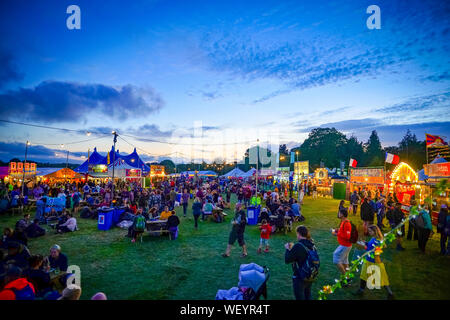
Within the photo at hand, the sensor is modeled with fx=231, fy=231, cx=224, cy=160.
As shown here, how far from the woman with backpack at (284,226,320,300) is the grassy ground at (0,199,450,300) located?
4.47 feet

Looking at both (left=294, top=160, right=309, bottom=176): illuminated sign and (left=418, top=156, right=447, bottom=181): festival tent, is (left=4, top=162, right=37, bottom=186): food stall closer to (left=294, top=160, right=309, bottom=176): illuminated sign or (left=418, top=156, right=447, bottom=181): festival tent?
(left=294, top=160, right=309, bottom=176): illuminated sign

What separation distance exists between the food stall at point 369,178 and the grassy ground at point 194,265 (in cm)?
1103

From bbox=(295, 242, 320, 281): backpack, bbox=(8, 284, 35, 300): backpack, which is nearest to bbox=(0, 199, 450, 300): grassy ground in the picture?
bbox=(295, 242, 320, 281): backpack

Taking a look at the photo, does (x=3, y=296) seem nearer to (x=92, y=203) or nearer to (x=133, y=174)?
(x=92, y=203)

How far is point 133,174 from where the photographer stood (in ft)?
92.0

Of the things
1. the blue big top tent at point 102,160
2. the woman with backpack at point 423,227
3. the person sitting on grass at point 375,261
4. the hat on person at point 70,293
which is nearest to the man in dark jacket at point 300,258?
the person sitting on grass at point 375,261

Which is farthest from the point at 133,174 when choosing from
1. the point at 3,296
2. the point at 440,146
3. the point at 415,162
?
the point at 415,162

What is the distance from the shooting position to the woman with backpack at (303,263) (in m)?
3.71

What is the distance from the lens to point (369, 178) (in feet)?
70.6

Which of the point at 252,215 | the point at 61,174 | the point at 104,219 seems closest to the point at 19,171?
the point at 61,174

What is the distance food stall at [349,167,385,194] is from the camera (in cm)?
2034

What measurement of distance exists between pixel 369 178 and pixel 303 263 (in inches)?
849

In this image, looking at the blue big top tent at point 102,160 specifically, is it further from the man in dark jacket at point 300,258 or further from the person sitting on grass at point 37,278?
the man in dark jacket at point 300,258

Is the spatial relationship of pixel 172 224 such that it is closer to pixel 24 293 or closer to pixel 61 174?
pixel 24 293
